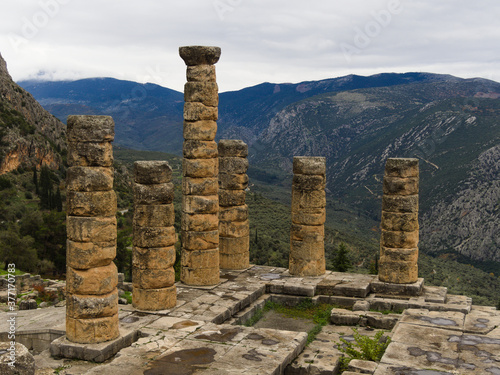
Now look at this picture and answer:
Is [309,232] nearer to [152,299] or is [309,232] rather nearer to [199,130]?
[199,130]

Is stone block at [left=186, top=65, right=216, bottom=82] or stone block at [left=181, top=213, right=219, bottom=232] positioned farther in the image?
stone block at [left=181, top=213, right=219, bottom=232]

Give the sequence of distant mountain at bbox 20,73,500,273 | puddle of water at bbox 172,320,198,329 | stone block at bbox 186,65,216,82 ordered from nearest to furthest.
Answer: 1. puddle of water at bbox 172,320,198,329
2. stone block at bbox 186,65,216,82
3. distant mountain at bbox 20,73,500,273

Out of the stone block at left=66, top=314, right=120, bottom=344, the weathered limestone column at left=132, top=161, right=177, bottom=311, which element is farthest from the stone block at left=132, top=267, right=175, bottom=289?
the stone block at left=66, top=314, right=120, bottom=344

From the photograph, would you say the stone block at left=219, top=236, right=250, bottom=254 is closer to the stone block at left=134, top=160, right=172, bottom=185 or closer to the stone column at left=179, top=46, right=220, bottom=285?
the stone column at left=179, top=46, right=220, bottom=285

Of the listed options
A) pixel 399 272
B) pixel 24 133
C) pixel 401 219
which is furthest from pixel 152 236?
pixel 24 133

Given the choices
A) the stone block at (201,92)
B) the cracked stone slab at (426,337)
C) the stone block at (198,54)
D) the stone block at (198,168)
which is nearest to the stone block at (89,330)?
the cracked stone slab at (426,337)

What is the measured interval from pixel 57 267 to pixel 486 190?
1745 inches

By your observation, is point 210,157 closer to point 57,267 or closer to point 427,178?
point 57,267

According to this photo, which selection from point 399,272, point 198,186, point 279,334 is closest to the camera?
point 279,334

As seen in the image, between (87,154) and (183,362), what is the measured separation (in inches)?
176

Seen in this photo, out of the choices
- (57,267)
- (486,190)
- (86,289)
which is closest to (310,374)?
(86,289)

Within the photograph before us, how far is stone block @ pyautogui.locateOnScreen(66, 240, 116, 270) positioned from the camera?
434 inches

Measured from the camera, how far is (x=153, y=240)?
14.0m

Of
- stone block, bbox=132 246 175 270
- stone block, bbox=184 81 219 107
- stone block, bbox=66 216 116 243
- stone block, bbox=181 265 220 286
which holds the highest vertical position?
stone block, bbox=184 81 219 107
